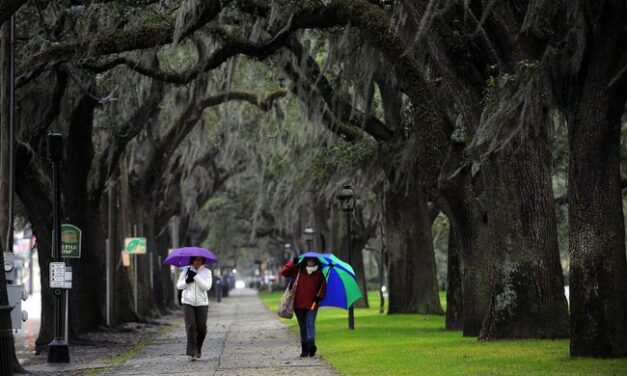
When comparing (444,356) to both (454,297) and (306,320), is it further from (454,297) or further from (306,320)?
(454,297)

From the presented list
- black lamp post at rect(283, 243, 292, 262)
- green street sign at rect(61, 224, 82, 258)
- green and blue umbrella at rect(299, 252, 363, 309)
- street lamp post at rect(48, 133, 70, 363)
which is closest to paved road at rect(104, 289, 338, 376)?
green and blue umbrella at rect(299, 252, 363, 309)

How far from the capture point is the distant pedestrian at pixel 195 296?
1820 cm

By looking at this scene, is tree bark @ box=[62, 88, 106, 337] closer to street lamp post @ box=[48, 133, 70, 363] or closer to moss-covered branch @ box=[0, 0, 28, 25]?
street lamp post @ box=[48, 133, 70, 363]

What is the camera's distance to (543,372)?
1326 cm

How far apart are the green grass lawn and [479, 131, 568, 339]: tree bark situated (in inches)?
18.4

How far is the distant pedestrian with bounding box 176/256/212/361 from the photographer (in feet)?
59.7

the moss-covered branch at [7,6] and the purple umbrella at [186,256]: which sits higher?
the moss-covered branch at [7,6]

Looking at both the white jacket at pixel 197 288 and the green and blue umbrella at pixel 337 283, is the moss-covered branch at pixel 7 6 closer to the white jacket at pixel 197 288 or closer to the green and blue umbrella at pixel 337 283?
the white jacket at pixel 197 288

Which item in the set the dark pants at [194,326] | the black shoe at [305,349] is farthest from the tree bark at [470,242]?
the dark pants at [194,326]

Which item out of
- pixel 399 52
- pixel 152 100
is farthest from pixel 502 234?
pixel 152 100

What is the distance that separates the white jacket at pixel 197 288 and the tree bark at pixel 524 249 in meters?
4.51

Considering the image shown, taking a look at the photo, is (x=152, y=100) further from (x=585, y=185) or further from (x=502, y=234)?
(x=585, y=185)

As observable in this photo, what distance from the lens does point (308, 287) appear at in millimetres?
17984

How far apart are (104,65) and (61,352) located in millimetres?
5410
